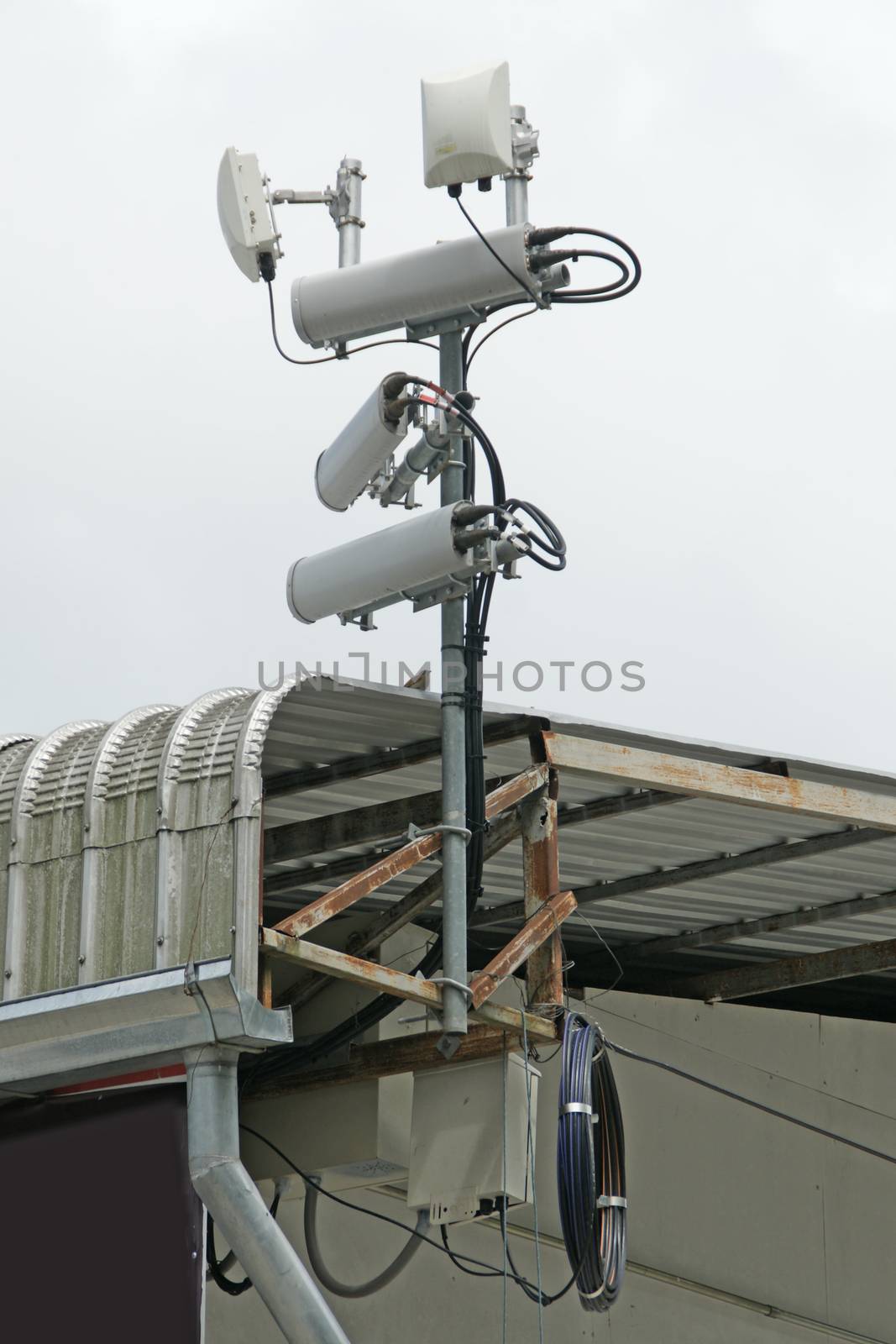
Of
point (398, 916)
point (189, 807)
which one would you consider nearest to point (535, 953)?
point (398, 916)

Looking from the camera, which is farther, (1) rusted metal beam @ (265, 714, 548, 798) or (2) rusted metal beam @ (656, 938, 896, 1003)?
(2) rusted metal beam @ (656, 938, 896, 1003)

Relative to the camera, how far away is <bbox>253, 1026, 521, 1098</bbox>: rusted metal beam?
459 inches

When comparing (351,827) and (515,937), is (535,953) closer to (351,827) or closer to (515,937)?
(515,937)

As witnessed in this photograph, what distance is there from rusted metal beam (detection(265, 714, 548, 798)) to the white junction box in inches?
74.6

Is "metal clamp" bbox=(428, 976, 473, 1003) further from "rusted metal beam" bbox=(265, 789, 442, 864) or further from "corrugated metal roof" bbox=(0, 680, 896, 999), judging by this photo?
"rusted metal beam" bbox=(265, 789, 442, 864)

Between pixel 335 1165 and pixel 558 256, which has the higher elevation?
pixel 558 256

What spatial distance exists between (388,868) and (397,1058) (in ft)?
5.28

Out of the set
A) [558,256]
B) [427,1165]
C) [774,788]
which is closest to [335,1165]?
[427,1165]

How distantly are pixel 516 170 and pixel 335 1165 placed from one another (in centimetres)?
642

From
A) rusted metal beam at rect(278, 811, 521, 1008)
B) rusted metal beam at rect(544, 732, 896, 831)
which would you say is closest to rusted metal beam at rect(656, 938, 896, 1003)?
rusted metal beam at rect(544, 732, 896, 831)

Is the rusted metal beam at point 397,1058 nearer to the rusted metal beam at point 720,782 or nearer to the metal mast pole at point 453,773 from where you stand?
the metal mast pole at point 453,773

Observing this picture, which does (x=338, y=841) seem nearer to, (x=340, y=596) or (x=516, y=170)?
(x=340, y=596)

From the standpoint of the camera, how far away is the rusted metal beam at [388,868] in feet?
35.8

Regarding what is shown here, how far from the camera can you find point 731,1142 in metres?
17.7
